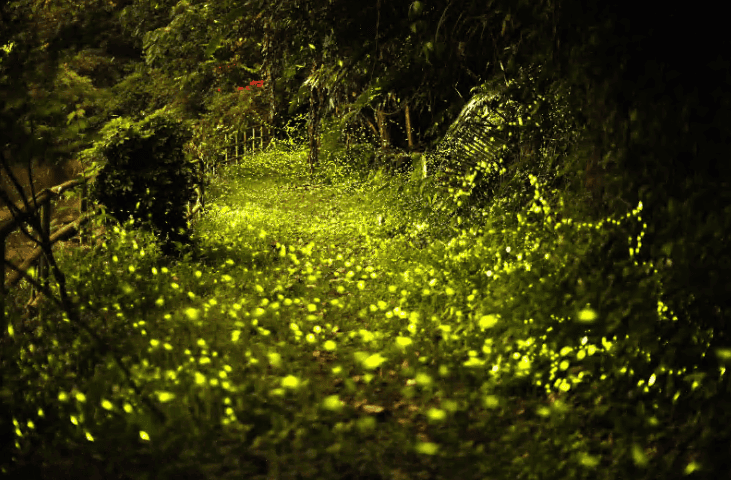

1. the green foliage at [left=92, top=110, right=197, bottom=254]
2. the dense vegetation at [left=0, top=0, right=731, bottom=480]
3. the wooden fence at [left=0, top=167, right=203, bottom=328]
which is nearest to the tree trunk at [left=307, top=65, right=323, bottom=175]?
the green foliage at [left=92, top=110, right=197, bottom=254]

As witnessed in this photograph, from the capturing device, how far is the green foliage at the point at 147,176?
6648 mm

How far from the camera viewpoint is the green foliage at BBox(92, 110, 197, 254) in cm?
665

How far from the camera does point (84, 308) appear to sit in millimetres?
4801

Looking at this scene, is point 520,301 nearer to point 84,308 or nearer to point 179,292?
point 179,292

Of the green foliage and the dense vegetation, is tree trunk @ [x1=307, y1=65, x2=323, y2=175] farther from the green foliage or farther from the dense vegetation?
the dense vegetation

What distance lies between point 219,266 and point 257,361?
9.17ft

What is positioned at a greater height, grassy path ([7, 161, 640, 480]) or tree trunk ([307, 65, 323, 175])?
tree trunk ([307, 65, 323, 175])

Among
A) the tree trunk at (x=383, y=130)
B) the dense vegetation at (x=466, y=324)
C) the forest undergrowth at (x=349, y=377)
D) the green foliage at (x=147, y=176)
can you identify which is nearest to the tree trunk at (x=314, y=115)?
the tree trunk at (x=383, y=130)

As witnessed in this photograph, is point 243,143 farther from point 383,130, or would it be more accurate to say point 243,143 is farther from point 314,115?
point 314,115

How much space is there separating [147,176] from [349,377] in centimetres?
366

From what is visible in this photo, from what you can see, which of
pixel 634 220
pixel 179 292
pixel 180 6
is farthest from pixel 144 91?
pixel 634 220

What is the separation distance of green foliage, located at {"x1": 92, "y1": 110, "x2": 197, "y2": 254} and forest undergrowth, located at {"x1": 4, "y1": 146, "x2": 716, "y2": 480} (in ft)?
2.85

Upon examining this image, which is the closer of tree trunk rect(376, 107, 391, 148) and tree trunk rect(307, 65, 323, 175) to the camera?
tree trunk rect(307, 65, 323, 175)

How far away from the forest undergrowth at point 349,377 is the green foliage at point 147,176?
0.87 m
